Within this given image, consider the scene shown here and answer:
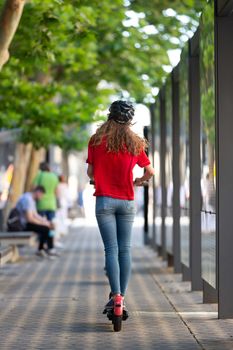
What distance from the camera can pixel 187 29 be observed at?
2573 cm

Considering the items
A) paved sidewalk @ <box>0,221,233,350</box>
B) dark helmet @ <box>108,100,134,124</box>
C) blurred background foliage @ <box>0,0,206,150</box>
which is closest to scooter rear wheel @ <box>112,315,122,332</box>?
paved sidewalk @ <box>0,221,233,350</box>

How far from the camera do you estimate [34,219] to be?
22297mm

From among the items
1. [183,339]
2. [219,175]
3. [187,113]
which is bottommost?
[183,339]

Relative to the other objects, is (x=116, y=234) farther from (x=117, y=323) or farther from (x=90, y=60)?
(x=90, y=60)

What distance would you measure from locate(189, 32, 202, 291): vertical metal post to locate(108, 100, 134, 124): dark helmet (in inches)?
137

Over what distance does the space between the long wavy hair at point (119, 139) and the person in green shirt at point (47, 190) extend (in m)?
13.7

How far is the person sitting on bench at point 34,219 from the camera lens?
72.0ft

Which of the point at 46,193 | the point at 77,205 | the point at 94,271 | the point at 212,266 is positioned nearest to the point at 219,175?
the point at 212,266

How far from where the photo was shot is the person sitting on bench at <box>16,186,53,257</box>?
2194 centimetres

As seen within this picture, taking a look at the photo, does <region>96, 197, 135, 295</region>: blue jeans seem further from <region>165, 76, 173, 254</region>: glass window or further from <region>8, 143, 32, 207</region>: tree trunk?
<region>8, 143, 32, 207</region>: tree trunk

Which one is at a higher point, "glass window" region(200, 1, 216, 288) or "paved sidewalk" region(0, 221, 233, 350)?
"glass window" region(200, 1, 216, 288)

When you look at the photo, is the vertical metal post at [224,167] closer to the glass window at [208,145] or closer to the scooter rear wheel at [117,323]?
the glass window at [208,145]

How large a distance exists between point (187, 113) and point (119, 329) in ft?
18.5

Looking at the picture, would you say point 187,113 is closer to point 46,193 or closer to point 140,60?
point 46,193
